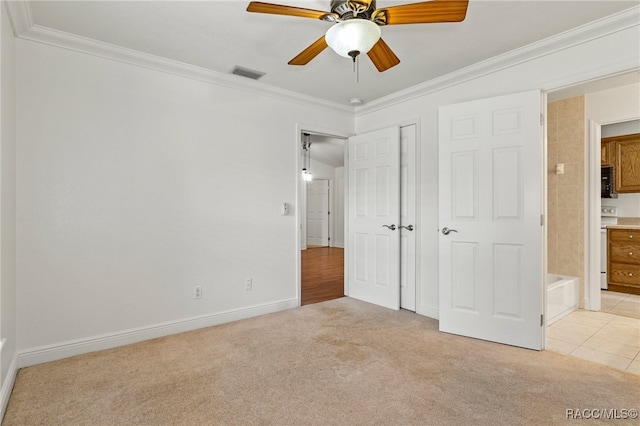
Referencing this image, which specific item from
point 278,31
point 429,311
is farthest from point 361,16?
point 429,311

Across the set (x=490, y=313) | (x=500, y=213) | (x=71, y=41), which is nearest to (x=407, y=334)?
(x=490, y=313)

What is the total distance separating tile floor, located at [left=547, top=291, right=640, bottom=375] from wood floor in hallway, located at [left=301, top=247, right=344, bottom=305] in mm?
2478

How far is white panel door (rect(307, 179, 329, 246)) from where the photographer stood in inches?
411

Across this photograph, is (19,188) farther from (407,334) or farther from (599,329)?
(599,329)

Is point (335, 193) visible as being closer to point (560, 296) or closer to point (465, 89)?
point (465, 89)

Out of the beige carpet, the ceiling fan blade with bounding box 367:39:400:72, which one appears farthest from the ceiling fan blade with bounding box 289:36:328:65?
the beige carpet

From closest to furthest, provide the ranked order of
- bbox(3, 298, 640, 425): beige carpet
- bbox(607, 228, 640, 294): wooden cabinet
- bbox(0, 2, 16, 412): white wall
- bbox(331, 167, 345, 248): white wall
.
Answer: bbox(3, 298, 640, 425): beige carpet, bbox(0, 2, 16, 412): white wall, bbox(607, 228, 640, 294): wooden cabinet, bbox(331, 167, 345, 248): white wall

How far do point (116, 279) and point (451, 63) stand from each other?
11.7ft

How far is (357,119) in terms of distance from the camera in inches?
178

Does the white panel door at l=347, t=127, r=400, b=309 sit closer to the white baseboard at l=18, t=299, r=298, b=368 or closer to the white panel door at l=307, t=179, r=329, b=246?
the white baseboard at l=18, t=299, r=298, b=368

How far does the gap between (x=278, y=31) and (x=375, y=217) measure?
2361 mm

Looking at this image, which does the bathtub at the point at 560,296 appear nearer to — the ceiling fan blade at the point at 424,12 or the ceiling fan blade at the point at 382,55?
the ceiling fan blade at the point at 382,55

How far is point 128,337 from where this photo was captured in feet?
9.31

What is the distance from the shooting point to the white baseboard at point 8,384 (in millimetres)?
1865
